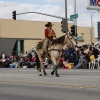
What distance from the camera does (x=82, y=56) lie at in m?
27.5

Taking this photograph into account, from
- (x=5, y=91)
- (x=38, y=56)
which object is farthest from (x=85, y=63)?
(x=5, y=91)

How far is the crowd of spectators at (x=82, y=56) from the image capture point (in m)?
26.9

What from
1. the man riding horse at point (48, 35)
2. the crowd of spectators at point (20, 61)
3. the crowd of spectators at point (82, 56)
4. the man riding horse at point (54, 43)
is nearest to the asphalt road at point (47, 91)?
the man riding horse at point (54, 43)

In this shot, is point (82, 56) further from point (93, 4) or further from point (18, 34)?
point (18, 34)

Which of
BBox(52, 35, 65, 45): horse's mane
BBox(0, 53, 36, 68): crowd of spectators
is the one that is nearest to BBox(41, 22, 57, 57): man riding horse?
BBox(52, 35, 65, 45): horse's mane

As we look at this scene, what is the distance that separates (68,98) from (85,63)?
17.2 metres

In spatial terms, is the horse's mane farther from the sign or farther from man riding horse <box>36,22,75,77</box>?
the sign

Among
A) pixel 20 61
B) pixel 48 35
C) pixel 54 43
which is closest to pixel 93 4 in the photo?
pixel 20 61

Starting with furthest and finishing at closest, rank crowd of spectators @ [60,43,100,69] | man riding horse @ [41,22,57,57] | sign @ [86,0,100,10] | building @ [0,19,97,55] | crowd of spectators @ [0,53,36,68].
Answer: building @ [0,19,97,55] → sign @ [86,0,100,10] → crowd of spectators @ [0,53,36,68] → crowd of spectators @ [60,43,100,69] → man riding horse @ [41,22,57,57]

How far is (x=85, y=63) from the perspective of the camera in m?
27.1

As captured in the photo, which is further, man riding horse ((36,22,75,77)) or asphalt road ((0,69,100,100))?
man riding horse ((36,22,75,77))

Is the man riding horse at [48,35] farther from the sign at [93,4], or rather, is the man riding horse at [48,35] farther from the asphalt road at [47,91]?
the sign at [93,4]

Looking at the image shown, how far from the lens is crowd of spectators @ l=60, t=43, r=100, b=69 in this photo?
88.2 ft

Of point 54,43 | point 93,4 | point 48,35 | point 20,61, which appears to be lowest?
point 20,61
